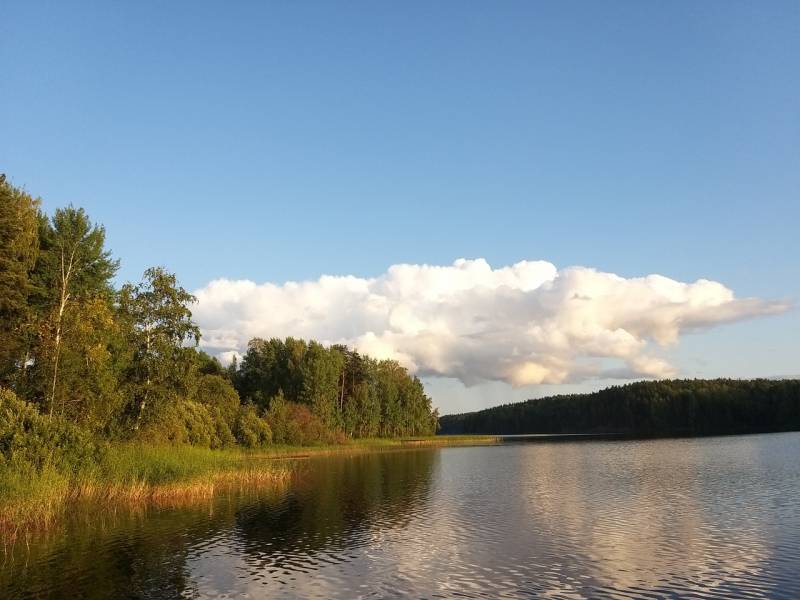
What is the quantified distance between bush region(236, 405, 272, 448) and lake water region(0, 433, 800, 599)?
137 ft

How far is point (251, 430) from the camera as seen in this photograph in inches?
3521

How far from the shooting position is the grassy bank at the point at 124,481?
2889 centimetres

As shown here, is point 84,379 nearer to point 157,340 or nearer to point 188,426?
point 157,340

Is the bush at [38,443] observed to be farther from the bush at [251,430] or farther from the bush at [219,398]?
the bush at [251,430]

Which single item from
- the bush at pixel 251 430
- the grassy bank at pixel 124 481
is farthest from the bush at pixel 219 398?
the grassy bank at pixel 124 481

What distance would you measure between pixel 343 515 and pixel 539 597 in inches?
781

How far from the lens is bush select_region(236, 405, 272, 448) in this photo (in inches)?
3467

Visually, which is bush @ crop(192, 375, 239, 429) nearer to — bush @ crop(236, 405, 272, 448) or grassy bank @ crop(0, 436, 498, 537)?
bush @ crop(236, 405, 272, 448)

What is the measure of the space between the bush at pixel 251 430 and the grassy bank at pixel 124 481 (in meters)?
29.7

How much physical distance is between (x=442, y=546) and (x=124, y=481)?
21801 mm

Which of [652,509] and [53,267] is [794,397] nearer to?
[652,509]

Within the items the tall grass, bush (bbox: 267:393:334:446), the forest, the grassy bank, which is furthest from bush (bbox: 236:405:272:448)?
the tall grass

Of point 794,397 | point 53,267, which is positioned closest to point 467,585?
point 53,267

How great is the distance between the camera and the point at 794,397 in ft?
634
